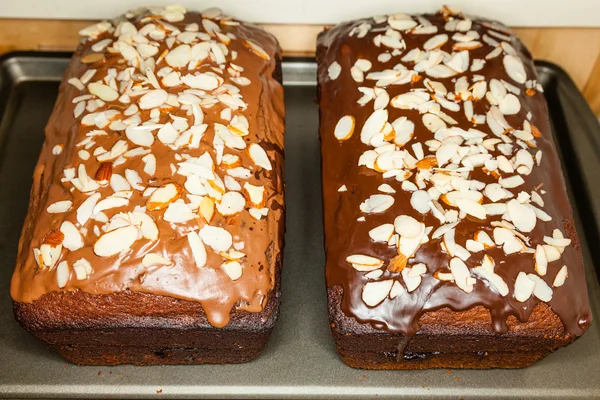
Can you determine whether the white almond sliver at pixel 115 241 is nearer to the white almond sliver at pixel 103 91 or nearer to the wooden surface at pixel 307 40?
the white almond sliver at pixel 103 91

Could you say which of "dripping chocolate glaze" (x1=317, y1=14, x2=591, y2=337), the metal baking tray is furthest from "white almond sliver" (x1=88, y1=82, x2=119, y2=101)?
"dripping chocolate glaze" (x1=317, y1=14, x2=591, y2=337)

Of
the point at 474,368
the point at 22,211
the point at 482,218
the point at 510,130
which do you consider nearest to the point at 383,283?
the point at 482,218

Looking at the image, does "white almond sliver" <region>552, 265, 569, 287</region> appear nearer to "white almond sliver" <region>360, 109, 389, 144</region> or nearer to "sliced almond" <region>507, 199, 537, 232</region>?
"sliced almond" <region>507, 199, 537, 232</region>

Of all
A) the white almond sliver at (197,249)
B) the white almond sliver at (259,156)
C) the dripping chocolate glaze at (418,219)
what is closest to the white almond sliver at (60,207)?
the white almond sliver at (197,249)

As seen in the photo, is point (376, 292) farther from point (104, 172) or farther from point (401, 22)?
point (401, 22)

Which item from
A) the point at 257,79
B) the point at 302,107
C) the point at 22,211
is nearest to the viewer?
the point at 257,79

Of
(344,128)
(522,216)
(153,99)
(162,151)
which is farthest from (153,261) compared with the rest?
(522,216)

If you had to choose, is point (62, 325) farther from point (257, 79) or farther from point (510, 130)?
point (510, 130)
